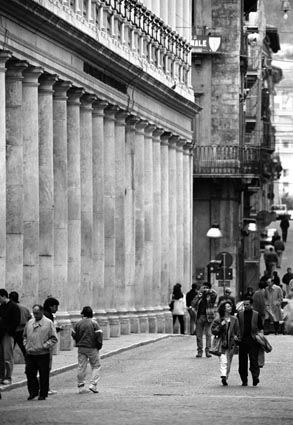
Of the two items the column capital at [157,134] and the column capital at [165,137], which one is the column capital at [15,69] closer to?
the column capital at [157,134]

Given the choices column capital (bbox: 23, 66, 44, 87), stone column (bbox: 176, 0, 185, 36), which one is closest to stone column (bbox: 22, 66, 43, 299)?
column capital (bbox: 23, 66, 44, 87)

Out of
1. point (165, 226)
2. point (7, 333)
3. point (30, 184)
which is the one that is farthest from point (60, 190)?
point (165, 226)

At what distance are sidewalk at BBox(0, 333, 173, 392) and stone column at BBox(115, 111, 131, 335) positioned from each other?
0.89 meters

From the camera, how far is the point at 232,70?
82.6 metres

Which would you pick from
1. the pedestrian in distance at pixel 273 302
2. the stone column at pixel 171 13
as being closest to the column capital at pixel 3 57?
the pedestrian in distance at pixel 273 302

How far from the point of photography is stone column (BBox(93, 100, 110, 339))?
176 feet

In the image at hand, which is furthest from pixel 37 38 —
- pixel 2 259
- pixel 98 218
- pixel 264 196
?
pixel 264 196

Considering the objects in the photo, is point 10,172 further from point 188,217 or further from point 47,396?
point 188,217

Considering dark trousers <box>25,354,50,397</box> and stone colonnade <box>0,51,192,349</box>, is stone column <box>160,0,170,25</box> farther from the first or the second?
dark trousers <box>25,354,50,397</box>

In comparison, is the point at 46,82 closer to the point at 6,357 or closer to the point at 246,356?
the point at 246,356

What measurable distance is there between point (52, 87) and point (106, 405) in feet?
53.6

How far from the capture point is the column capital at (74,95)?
50094mm

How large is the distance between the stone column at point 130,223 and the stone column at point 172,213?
728 cm

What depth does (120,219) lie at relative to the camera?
57.2 m
